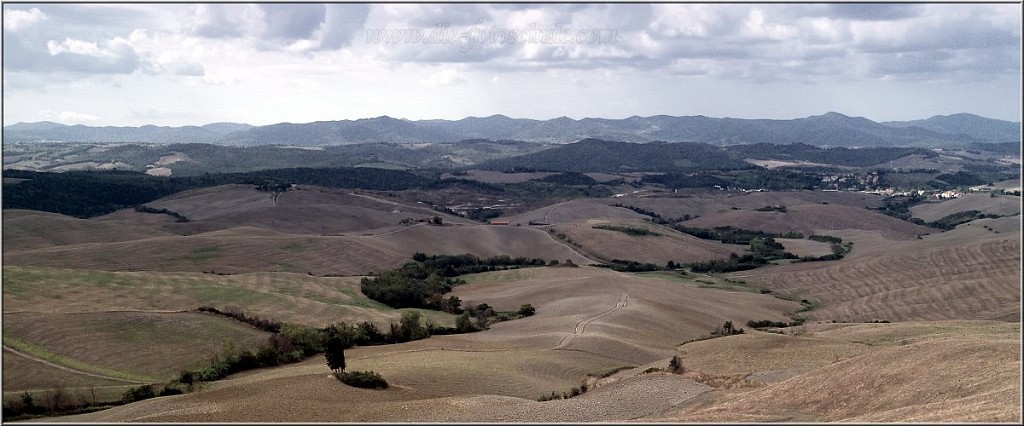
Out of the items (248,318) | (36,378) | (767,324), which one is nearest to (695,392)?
(36,378)

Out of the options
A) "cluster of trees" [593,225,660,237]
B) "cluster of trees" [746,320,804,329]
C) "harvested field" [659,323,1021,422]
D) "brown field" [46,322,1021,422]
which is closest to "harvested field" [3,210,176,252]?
"cluster of trees" [593,225,660,237]

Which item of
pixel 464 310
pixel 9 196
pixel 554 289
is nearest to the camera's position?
pixel 464 310

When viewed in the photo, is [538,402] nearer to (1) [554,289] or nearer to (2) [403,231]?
(1) [554,289]

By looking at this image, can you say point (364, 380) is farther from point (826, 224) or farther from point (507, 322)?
point (826, 224)

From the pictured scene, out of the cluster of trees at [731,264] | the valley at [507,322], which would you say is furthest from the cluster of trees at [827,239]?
the cluster of trees at [731,264]

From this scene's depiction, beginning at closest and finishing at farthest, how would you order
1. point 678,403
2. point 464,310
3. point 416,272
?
point 678,403 < point 464,310 < point 416,272

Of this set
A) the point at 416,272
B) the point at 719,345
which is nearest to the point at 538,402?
the point at 719,345

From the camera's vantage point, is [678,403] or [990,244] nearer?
[678,403]
